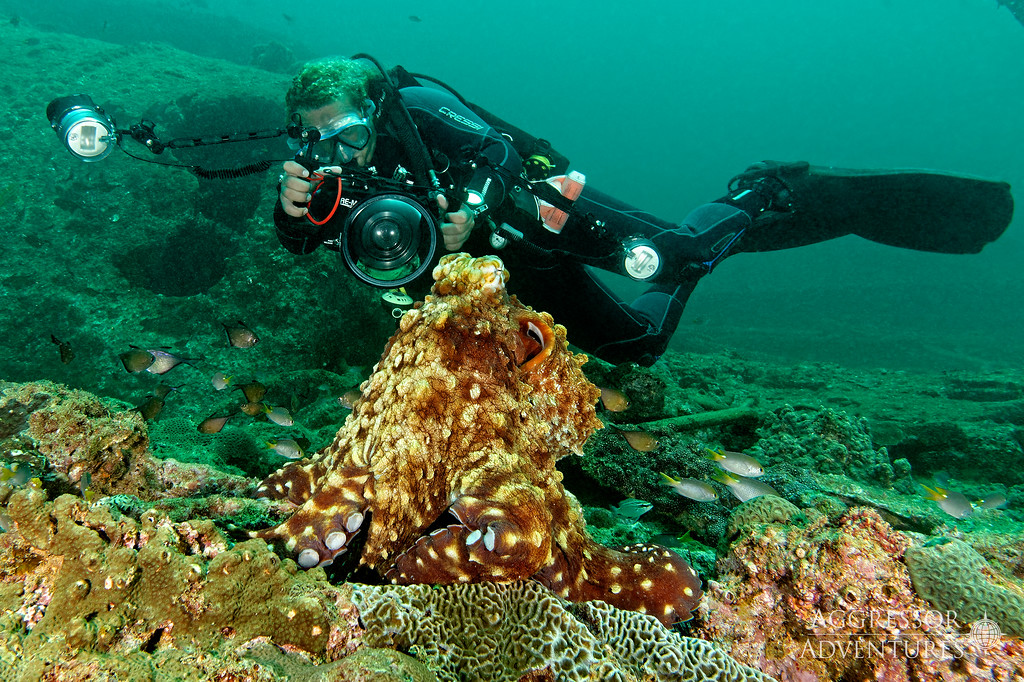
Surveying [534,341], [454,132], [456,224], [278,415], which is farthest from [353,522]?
[454,132]

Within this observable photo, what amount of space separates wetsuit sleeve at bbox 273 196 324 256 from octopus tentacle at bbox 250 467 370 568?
262cm

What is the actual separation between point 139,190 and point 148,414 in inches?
288

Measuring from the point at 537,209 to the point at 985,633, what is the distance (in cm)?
422

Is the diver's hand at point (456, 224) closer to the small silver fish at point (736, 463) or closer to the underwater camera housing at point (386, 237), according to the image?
the underwater camera housing at point (386, 237)

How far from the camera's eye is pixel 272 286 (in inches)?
301

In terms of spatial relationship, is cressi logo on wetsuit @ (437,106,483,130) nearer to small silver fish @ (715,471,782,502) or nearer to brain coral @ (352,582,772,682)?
small silver fish @ (715,471,782,502)

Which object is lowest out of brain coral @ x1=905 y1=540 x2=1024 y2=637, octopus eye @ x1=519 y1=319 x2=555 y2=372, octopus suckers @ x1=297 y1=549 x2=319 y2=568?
octopus suckers @ x1=297 y1=549 x2=319 y2=568

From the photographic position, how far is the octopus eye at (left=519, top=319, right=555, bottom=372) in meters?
1.94

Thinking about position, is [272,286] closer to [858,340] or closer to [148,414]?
[148,414]

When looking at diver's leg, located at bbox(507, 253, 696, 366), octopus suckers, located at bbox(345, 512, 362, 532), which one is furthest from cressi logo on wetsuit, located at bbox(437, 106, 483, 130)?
octopus suckers, located at bbox(345, 512, 362, 532)

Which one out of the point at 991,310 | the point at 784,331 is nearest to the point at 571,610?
the point at 784,331

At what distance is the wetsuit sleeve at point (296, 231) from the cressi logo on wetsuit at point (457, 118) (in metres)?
2.12

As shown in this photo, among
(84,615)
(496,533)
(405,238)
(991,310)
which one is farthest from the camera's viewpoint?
(991,310)

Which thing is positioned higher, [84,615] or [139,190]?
[84,615]
